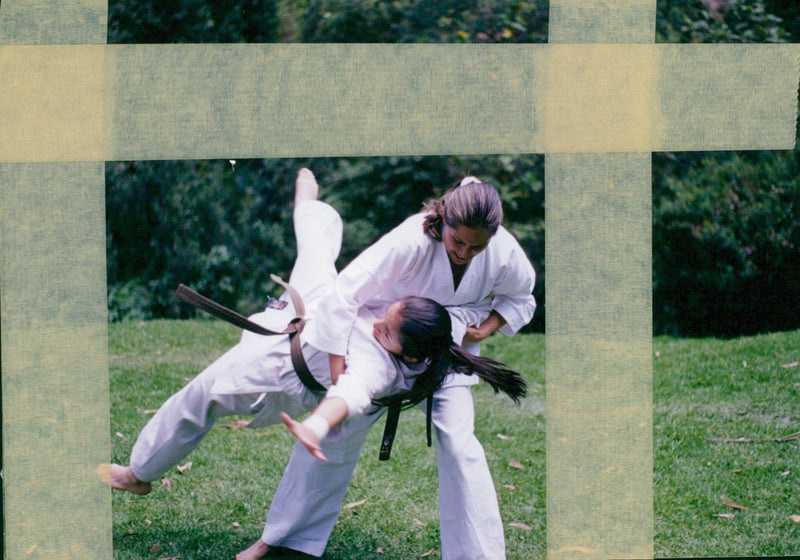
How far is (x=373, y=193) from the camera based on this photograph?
6617 mm

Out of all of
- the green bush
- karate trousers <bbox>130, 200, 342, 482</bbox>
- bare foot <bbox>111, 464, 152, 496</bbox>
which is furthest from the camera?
the green bush

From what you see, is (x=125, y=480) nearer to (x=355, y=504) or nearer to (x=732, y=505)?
(x=355, y=504)

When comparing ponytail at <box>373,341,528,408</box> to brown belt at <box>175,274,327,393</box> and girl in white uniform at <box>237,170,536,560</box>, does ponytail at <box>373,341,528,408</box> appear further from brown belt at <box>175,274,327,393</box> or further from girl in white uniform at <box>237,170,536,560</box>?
brown belt at <box>175,274,327,393</box>

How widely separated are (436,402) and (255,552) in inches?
37.0

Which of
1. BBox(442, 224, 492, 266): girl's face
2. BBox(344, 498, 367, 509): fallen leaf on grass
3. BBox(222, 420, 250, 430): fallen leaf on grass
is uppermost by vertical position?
BBox(442, 224, 492, 266): girl's face

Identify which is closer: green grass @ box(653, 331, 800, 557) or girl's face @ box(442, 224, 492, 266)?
girl's face @ box(442, 224, 492, 266)

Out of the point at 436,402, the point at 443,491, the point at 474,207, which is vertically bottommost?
the point at 443,491

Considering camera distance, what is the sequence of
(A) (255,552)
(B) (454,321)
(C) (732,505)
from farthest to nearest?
1. (C) (732,505)
2. (A) (255,552)
3. (B) (454,321)

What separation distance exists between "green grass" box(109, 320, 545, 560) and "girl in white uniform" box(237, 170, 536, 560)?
0.27 meters

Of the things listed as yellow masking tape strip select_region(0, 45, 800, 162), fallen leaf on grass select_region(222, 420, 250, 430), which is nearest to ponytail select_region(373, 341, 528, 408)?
yellow masking tape strip select_region(0, 45, 800, 162)

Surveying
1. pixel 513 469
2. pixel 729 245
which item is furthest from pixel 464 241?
pixel 729 245

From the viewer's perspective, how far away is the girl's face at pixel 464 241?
8.96ft

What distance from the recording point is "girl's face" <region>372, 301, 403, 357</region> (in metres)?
2.77

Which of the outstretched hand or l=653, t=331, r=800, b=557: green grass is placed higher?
the outstretched hand
